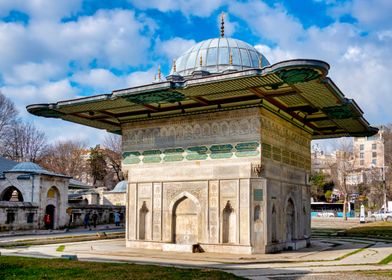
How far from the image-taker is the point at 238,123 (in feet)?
46.8

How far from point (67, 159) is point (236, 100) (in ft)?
148

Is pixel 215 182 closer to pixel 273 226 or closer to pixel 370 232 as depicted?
pixel 273 226

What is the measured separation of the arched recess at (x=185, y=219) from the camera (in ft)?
48.0

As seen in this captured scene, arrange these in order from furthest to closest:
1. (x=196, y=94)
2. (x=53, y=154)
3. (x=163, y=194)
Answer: (x=53, y=154) < (x=163, y=194) < (x=196, y=94)

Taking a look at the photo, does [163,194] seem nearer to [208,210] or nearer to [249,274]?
[208,210]

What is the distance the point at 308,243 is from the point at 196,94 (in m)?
7.59

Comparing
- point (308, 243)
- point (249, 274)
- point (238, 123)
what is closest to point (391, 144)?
point (308, 243)

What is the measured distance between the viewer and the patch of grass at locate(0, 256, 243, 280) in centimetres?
802

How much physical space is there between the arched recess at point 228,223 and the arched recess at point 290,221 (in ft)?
8.69

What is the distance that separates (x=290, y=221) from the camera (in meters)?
16.1

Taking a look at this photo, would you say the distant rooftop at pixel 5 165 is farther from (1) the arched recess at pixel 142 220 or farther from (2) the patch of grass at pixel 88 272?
(2) the patch of grass at pixel 88 272

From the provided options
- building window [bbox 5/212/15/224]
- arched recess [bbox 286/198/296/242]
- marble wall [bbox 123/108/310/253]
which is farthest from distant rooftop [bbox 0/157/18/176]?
arched recess [bbox 286/198/296/242]

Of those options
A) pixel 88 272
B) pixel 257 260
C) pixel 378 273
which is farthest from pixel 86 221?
pixel 378 273

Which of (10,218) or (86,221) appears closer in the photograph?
(10,218)
